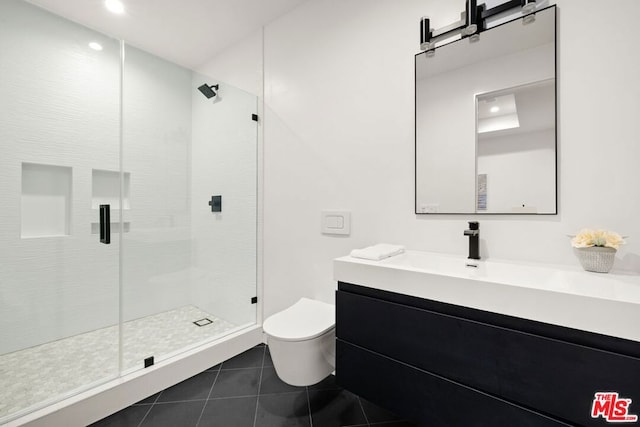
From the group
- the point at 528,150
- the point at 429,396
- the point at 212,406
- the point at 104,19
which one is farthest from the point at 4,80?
the point at 528,150

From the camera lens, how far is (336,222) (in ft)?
5.90

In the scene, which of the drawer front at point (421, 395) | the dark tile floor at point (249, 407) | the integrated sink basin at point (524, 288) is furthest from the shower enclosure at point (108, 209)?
the integrated sink basin at point (524, 288)

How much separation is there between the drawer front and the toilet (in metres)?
0.14

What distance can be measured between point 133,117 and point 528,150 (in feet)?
7.79

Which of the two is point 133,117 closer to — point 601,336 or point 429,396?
point 429,396

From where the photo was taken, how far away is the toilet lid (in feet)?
4.53

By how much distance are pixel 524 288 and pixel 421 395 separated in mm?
561

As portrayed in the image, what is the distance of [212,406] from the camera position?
1.50 metres

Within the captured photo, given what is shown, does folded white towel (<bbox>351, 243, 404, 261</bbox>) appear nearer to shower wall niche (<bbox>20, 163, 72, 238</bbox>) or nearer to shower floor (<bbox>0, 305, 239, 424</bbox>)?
shower floor (<bbox>0, 305, 239, 424</bbox>)

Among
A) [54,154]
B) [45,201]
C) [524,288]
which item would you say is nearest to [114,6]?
[54,154]

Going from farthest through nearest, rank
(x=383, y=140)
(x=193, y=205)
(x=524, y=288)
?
(x=193, y=205)
(x=383, y=140)
(x=524, y=288)

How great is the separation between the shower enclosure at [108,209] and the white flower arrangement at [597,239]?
2001 millimetres

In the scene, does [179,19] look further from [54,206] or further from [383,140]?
[383,140]

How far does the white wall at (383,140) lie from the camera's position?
1053mm
